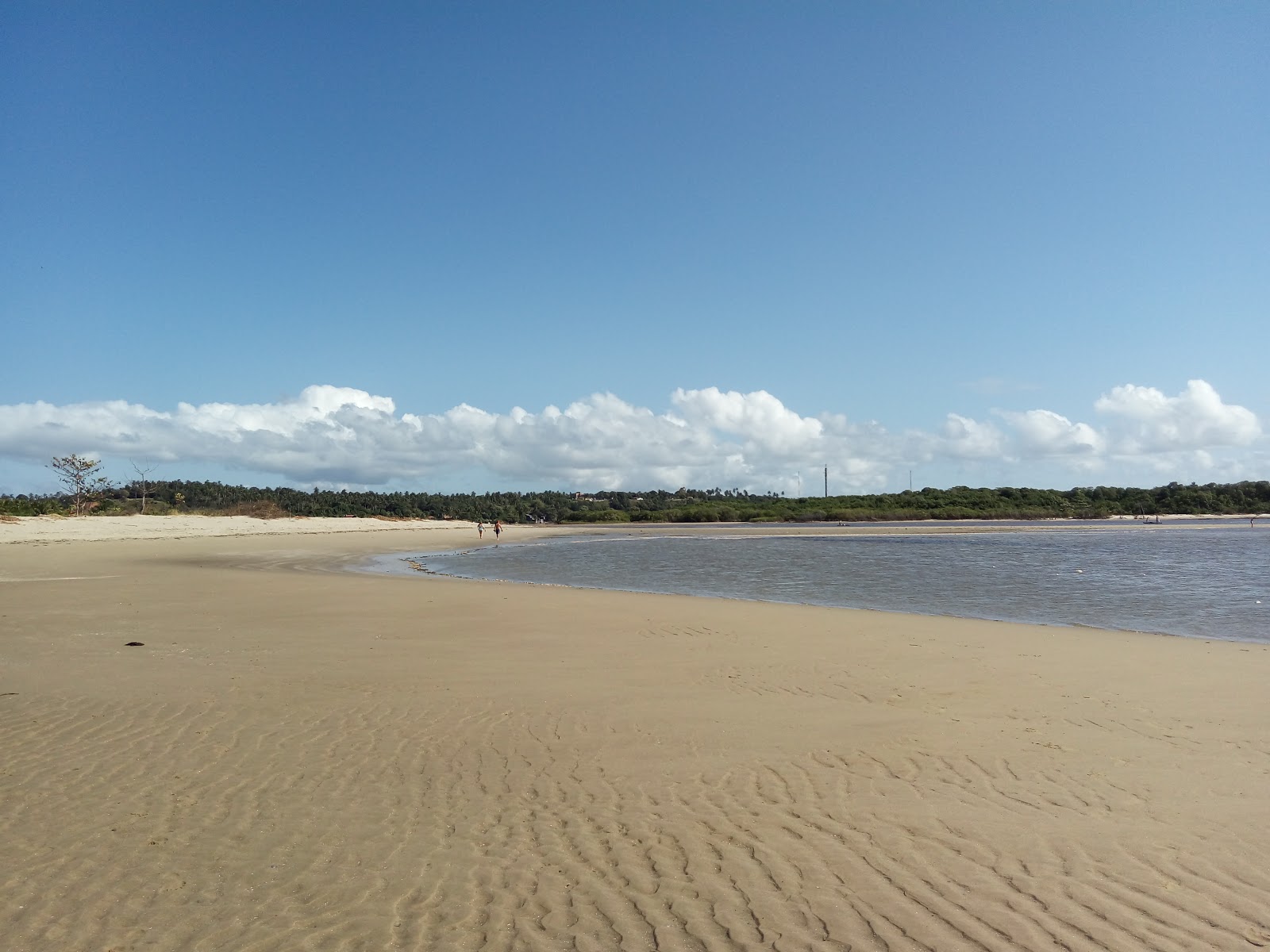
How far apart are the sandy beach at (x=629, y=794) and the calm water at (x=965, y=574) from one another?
536 centimetres

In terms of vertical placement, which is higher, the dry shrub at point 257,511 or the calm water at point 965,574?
the dry shrub at point 257,511

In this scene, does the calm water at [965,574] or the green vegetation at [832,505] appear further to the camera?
the green vegetation at [832,505]

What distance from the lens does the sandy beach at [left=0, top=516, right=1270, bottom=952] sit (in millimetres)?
4367

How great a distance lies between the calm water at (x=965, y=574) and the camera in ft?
58.9

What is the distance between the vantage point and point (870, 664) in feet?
37.4

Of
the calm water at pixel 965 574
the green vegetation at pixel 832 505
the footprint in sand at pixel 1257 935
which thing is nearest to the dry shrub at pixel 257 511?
the green vegetation at pixel 832 505

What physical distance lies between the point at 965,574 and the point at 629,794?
2412cm

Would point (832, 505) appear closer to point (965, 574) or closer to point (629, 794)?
point (965, 574)

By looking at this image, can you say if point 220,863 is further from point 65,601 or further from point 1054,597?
point 1054,597

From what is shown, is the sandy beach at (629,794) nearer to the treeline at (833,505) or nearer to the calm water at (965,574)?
the calm water at (965,574)

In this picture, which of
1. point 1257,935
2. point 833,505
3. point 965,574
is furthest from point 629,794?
point 833,505

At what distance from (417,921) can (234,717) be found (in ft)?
16.1

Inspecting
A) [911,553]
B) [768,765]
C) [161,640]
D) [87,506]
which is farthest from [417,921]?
[87,506]

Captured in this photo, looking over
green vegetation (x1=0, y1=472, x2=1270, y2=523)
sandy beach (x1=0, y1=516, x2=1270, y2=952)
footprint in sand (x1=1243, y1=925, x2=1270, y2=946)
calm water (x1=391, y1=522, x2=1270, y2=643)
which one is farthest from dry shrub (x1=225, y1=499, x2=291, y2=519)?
footprint in sand (x1=1243, y1=925, x2=1270, y2=946)
